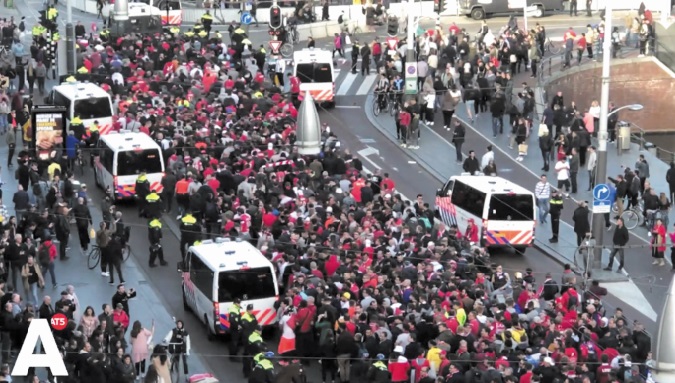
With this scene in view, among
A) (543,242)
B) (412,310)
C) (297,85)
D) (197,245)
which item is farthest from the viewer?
(297,85)

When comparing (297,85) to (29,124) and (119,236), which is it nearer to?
(29,124)

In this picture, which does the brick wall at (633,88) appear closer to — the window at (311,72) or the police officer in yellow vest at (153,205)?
the window at (311,72)

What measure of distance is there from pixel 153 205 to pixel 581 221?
36.0 ft

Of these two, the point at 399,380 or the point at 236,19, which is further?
the point at 236,19

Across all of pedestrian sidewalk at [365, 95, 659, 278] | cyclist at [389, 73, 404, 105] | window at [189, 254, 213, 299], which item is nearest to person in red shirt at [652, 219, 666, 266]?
pedestrian sidewalk at [365, 95, 659, 278]

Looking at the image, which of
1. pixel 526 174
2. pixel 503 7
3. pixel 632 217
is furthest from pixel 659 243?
pixel 503 7

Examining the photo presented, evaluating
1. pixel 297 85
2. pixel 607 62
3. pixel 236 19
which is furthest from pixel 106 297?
pixel 236 19

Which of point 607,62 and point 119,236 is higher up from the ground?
point 607,62

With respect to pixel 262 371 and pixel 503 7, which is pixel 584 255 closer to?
pixel 262 371

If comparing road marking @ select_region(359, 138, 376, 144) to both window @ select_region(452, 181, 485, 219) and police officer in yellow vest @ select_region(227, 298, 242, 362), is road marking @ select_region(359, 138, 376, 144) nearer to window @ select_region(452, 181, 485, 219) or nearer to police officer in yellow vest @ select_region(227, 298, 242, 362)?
window @ select_region(452, 181, 485, 219)

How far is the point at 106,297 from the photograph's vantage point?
39.9 m

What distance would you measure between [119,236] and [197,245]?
335cm

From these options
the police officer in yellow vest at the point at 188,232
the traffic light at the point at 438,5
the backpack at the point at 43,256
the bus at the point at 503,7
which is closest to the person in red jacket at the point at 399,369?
the police officer in yellow vest at the point at 188,232

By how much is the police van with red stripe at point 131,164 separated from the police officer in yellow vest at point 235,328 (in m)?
10.3
